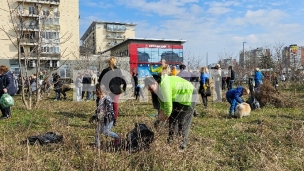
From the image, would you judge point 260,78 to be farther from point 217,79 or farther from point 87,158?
point 87,158

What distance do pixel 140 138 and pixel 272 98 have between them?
695 centimetres

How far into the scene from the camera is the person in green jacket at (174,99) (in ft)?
11.8

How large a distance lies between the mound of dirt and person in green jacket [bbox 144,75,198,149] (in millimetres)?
5876

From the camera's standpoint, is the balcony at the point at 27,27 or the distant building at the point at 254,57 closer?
the balcony at the point at 27,27

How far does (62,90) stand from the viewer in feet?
41.6

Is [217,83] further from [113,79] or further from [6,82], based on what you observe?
[6,82]

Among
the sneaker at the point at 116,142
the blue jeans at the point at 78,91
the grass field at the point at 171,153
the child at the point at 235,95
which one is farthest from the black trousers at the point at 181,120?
the blue jeans at the point at 78,91

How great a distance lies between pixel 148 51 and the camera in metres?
52.7

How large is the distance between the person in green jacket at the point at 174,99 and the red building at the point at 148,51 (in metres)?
43.7

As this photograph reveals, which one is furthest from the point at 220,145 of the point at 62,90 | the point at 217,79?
the point at 62,90

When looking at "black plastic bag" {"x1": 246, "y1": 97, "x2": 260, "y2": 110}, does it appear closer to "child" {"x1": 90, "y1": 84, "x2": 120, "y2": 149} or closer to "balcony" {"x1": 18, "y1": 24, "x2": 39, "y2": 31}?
"child" {"x1": 90, "y1": 84, "x2": 120, "y2": 149}

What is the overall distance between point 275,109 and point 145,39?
157 ft

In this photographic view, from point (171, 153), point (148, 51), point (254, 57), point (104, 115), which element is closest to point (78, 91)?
point (104, 115)

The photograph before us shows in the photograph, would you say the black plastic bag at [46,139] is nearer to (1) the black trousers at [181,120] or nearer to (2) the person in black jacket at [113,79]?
(2) the person in black jacket at [113,79]
